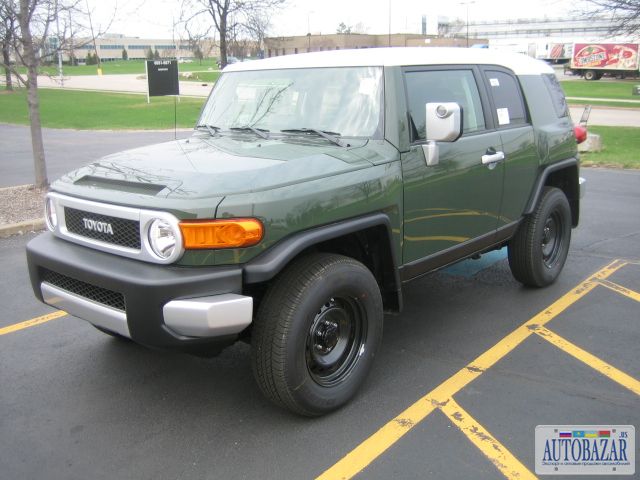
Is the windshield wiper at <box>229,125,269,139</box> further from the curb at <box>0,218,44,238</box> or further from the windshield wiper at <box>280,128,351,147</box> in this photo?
the curb at <box>0,218,44,238</box>

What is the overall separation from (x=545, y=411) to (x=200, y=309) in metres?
2.02

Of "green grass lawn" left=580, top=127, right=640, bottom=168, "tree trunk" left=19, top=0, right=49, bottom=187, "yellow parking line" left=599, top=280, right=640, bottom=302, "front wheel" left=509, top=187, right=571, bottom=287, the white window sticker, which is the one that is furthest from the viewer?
"green grass lawn" left=580, top=127, right=640, bottom=168

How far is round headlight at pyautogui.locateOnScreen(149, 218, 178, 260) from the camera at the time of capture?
2.90m

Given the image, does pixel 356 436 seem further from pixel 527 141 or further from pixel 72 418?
pixel 527 141

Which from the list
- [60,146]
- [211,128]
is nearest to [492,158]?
[211,128]

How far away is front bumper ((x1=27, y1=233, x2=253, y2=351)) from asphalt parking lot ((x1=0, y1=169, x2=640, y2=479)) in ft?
2.03

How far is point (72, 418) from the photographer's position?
11.2 ft

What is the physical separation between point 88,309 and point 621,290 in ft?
14.7

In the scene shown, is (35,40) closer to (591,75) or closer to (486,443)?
(486,443)

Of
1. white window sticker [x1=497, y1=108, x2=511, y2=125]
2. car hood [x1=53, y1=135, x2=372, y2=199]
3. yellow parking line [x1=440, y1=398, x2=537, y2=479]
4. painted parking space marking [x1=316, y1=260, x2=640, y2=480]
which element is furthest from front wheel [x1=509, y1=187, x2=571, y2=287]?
car hood [x1=53, y1=135, x2=372, y2=199]

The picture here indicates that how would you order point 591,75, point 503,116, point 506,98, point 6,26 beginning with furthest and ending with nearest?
1. point 591,75
2. point 6,26
3. point 506,98
4. point 503,116

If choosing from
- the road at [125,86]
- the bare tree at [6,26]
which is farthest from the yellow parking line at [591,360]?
the road at [125,86]

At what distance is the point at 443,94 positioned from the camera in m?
4.14

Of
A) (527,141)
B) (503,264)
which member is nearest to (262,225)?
(527,141)
